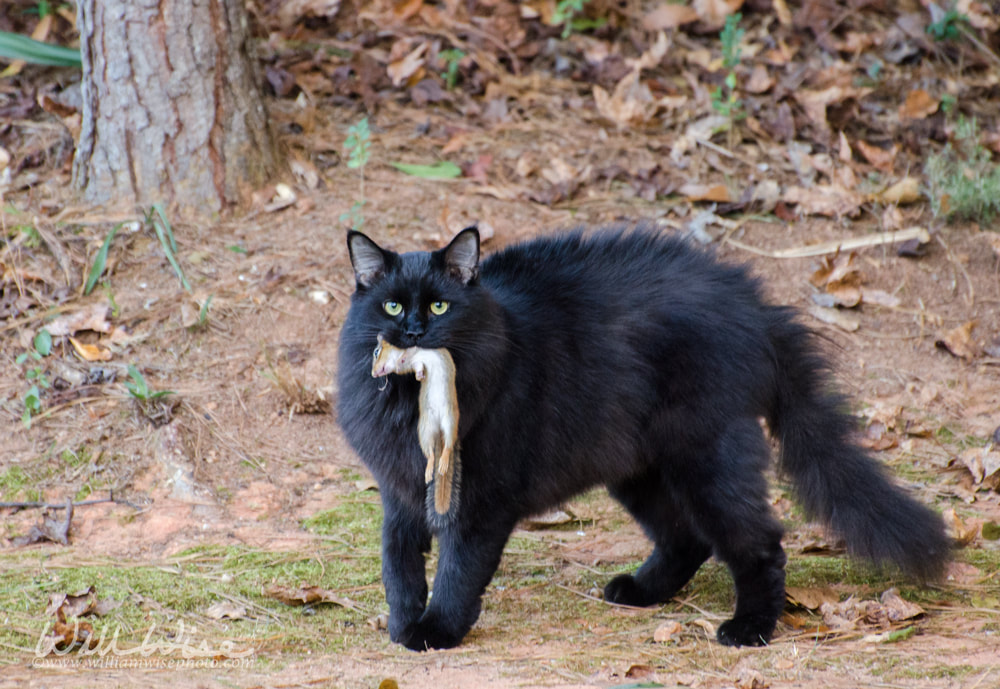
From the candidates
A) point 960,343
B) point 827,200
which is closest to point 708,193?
point 827,200

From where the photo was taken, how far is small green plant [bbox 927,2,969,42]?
626 cm

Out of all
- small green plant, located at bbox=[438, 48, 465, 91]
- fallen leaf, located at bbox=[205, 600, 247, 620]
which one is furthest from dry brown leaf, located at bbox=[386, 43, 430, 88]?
fallen leaf, located at bbox=[205, 600, 247, 620]

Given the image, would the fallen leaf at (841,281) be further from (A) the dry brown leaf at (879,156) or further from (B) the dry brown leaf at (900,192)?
(A) the dry brown leaf at (879,156)

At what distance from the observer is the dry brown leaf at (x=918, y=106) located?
232 inches

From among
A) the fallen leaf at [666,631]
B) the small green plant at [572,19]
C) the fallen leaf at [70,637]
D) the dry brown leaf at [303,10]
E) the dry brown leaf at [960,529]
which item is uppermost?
the small green plant at [572,19]

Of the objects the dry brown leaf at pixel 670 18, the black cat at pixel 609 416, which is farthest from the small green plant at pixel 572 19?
the black cat at pixel 609 416

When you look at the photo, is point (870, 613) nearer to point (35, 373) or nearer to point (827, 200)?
point (827, 200)

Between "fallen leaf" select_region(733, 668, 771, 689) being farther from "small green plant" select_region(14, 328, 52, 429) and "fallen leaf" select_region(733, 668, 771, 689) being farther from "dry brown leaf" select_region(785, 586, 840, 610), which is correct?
"small green plant" select_region(14, 328, 52, 429)

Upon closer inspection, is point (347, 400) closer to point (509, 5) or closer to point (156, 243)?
point (156, 243)

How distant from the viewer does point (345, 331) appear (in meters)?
2.95

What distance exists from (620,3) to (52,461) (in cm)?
452

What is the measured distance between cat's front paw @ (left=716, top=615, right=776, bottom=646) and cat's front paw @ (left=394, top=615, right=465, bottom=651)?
81 cm

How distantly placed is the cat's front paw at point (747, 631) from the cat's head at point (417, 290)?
124cm

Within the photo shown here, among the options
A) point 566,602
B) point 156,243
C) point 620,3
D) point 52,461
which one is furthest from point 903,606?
point 620,3
